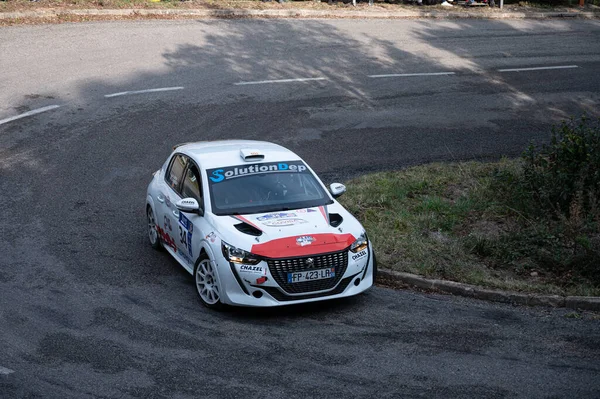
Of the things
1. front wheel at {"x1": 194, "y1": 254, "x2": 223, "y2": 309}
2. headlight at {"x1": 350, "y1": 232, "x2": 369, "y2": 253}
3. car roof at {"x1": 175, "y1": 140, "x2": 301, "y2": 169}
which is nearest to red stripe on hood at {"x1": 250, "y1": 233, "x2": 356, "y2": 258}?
headlight at {"x1": 350, "y1": 232, "x2": 369, "y2": 253}

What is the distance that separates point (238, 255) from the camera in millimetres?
9469

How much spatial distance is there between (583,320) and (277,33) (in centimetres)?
1684

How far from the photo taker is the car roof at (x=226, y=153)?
11.0 metres

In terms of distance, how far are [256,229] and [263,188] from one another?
101 centimetres

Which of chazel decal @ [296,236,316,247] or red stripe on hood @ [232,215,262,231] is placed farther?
red stripe on hood @ [232,215,262,231]

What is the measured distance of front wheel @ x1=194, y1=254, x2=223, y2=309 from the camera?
9.60m

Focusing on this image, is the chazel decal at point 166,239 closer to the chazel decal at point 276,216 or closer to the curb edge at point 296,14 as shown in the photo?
the chazel decal at point 276,216

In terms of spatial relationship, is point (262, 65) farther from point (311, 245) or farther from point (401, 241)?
point (311, 245)

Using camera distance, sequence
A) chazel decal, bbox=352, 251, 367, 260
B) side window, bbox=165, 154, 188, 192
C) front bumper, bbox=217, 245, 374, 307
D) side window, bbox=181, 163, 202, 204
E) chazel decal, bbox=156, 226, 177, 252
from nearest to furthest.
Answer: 1. front bumper, bbox=217, 245, 374, 307
2. chazel decal, bbox=352, 251, 367, 260
3. side window, bbox=181, 163, 202, 204
4. chazel decal, bbox=156, 226, 177, 252
5. side window, bbox=165, 154, 188, 192

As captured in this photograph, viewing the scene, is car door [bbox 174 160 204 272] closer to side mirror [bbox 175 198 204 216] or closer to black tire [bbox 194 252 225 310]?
side mirror [bbox 175 198 204 216]

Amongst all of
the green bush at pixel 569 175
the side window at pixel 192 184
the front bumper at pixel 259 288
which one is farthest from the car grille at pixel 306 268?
the green bush at pixel 569 175

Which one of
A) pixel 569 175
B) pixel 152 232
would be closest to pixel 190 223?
pixel 152 232

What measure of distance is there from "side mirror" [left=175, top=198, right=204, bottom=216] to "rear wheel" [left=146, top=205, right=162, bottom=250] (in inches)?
62.4

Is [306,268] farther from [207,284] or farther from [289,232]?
[207,284]
